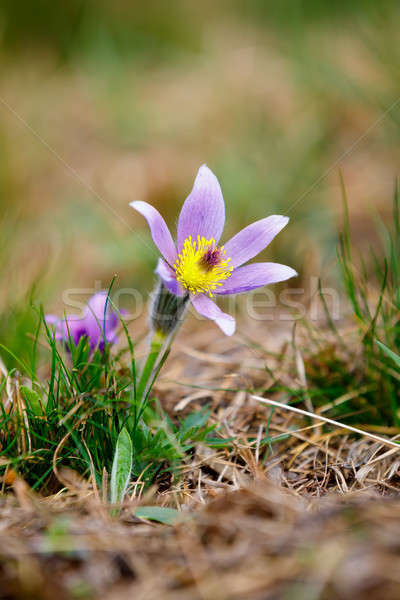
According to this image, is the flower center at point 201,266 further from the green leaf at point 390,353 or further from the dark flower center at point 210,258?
the green leaf at point 390,353

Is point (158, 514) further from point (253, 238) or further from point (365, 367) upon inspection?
point (365, 367)

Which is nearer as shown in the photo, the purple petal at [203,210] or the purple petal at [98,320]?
the purple petal at [203,210]

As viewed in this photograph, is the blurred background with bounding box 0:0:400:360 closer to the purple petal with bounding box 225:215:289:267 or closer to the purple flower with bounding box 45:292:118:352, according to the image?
the purple flower with bounding box 45:292:118:352

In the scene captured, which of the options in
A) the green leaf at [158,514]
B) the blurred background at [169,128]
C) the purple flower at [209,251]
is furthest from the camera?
the blurred background at [169,128]

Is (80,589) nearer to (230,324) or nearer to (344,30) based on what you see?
(230,324)

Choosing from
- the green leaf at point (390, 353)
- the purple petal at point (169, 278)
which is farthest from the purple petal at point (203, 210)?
the green leaf at point (390, 353)

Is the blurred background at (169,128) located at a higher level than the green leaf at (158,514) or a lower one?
higher

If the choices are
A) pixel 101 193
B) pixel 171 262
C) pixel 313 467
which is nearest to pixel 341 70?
pixel 101 193
